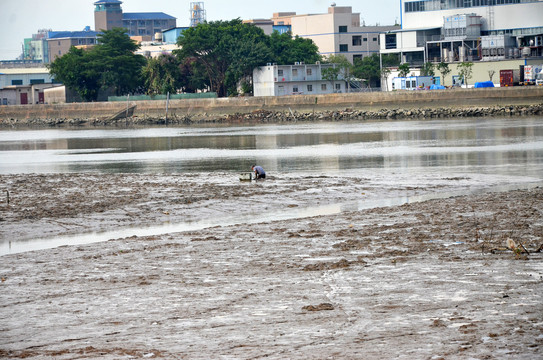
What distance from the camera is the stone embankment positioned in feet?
247

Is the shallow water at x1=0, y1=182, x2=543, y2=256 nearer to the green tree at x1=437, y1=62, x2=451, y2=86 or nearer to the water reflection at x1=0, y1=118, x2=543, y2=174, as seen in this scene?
the water reflection at x1=0, y1=118, x2=543, y2=174

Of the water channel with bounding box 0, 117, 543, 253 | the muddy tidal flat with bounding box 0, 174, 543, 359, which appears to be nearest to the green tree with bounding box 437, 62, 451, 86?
the water channel with bounding box 0, 117, 543, 253

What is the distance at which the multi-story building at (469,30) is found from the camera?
97.9m

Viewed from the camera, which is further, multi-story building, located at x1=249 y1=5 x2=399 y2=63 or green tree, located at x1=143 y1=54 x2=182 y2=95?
multi-story building, located at x1=249 y1=5 x2=399 y2=63

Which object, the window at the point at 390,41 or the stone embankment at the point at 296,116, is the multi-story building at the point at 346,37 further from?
the stone embankment at the point at 296,116

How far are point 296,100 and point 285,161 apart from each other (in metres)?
58.4

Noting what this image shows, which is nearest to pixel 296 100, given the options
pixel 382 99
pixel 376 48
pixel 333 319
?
pixel 382 99

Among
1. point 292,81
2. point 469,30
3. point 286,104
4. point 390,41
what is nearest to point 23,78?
point 292,81

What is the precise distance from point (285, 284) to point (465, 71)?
8932cm

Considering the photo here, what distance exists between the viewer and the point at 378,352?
7.78 metres

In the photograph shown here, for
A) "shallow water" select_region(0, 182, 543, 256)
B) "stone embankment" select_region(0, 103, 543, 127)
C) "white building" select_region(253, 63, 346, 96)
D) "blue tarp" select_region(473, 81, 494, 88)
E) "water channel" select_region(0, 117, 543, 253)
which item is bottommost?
"shallow water" select_region(0, 182, 543, 256)

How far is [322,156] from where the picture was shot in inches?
1473

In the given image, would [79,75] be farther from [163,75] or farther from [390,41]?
[390,41]

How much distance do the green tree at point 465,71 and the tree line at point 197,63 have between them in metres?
15.9
